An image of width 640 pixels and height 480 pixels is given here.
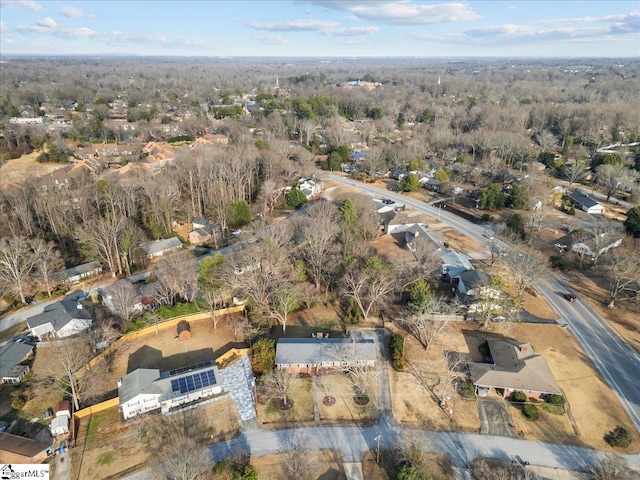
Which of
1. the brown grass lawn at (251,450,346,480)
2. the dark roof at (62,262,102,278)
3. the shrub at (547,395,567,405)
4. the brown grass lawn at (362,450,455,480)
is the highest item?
the shrub at (547,395,567,405)

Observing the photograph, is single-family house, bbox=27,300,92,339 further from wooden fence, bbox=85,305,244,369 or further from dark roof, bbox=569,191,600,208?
dark roof, bbox=569,191,600,208

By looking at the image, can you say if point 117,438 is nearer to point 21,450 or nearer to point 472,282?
point 21,450

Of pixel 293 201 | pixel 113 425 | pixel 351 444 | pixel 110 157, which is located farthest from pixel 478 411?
pixel 110 157

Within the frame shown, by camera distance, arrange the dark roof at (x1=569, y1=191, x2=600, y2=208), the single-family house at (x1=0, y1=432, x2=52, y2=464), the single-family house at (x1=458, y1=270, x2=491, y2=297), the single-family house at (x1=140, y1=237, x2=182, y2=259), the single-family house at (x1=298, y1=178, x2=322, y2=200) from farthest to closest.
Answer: the single-family house at (x1=298, y1=178, x2=322, y2=200)
the dark roof at (x1=569, y1=191, x2=600, y2=208)
the single-family house at (x1=140, y1=237, x2=182, y2=259)
the single-family house at (x1=458, y1=270, x2=491, y2=297)
the single-family house at (x1=0, y1=432, x2=52, y2=464)

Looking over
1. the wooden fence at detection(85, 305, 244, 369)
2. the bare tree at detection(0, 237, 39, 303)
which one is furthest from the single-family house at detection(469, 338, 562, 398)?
the bare tree at detection(0, 237, 39, 303)

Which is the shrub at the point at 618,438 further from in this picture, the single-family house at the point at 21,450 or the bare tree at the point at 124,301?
the bare tree at the point at 124,301

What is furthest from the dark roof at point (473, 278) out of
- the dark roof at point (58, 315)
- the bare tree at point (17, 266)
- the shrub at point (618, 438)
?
the bare tree at point (17, 266)

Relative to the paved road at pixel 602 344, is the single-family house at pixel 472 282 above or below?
above
